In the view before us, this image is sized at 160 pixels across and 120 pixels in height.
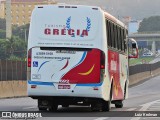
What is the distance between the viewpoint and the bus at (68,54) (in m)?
22.6

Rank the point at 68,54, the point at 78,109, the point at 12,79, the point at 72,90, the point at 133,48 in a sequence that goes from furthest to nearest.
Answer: the point at 12,79 → the point at 133,48 → the point at 78,109 → the point at 68,54 → the point at 72,90

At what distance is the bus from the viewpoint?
22578mm

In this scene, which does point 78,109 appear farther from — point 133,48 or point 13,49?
point 13,49

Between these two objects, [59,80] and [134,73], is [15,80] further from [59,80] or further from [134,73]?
[134,73]

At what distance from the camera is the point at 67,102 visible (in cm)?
2359

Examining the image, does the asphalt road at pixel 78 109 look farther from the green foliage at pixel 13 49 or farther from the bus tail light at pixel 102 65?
the green foliage at pixel 13 49

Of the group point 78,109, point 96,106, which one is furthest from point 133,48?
point 96,106

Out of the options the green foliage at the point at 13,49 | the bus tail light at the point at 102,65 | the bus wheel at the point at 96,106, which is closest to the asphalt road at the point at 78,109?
the bus wheel at the point at 96,106

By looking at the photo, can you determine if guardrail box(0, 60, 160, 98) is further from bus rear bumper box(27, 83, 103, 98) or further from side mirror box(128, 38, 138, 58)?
bus rear bumper box(27, 83, 103, 98)

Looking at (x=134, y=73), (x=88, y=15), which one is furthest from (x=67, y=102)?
(x=134, y=73)

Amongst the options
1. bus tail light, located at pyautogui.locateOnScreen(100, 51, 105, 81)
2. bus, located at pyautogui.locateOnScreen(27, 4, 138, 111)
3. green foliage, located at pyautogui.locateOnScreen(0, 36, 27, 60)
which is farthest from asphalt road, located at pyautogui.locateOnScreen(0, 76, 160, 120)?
green foliage, located at pyautogui.locateOnScreen(0, 36, 27, 60)

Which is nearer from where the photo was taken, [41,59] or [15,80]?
[41,59]

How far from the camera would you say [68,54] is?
22641mm

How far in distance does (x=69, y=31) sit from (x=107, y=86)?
225cm
